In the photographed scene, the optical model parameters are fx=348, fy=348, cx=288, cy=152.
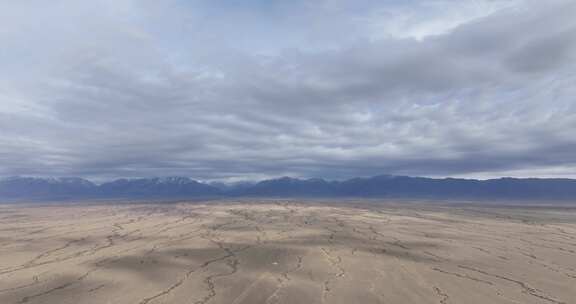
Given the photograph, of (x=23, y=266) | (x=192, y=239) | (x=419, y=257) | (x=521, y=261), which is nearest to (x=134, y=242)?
(x=192, y=239)

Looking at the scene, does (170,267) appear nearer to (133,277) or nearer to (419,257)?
(133,277)

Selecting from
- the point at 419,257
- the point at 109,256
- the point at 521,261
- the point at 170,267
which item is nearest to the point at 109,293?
the point at 170,267

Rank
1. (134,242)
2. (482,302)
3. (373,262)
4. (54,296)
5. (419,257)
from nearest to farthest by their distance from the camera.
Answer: (482,302) < (54,296) < (373,262) < (419,257) < (134,242)

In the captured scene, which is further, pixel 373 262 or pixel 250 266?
pixel 373 262

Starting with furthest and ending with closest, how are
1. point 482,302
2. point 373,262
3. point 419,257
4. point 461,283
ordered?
1. point 419,257
2. point 373,262
3. point 461,283
4. point 482,302

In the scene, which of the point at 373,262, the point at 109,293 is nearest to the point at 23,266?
the point at 109,293

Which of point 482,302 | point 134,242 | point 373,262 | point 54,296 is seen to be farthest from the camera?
point 134,242

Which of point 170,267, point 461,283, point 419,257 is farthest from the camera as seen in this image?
point 419,257

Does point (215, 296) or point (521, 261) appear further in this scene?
point (521, 261)

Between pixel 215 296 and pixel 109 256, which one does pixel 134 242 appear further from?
pixel 215 296
